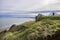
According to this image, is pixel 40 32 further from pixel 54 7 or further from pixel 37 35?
pixel 54 7

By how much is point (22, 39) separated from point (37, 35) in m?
0.63

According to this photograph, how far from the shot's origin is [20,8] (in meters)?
8.97

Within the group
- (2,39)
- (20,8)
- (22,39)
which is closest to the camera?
(22,39)

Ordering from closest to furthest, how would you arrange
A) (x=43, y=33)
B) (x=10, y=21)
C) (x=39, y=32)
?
(x=43, y=33) < (x=39, y=32) < (x=10, y=21)

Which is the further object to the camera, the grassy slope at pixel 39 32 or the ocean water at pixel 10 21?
the ocean water at pixel 10 21

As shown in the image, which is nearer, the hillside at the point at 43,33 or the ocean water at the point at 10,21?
the hillside at the point at 43,33

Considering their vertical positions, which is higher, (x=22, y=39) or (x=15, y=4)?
(x=15, y=4)

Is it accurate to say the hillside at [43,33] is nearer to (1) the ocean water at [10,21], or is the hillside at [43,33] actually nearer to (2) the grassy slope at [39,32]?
(2) the grassy slope at [39,32]

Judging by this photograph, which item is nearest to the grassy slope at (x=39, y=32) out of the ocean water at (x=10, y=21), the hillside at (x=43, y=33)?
the hillside at (x=43, y=33)

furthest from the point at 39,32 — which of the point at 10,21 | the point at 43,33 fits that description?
the point at 10,21

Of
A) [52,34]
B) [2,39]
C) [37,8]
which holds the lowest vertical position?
[2,39]

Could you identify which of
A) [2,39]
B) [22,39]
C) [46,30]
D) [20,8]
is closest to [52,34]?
[46,30]

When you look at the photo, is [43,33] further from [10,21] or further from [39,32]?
[10,21]

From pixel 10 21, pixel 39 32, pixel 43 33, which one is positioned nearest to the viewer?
pixel 43 33
